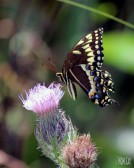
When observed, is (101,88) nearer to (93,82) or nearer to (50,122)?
(93,82)

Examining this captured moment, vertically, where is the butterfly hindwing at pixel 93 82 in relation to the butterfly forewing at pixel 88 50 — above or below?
→ below

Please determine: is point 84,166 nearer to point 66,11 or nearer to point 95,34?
point 95,34

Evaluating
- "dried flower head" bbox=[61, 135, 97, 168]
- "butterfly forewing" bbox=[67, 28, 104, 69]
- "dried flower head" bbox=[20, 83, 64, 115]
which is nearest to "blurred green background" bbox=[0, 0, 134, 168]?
"butterfly forewing" bbox=[67, 28, 104, 69]

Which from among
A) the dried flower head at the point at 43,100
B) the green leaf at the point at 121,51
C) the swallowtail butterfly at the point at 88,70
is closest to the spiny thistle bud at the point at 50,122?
the dried flower head at the point at 43,100

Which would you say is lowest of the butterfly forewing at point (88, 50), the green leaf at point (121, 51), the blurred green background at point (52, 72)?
the blurred green background at point (52, 72)

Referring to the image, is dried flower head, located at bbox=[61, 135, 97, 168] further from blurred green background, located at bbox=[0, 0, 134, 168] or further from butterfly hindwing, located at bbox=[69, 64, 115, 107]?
blurred green background, located at bbox=[0, 0, 134, 168]

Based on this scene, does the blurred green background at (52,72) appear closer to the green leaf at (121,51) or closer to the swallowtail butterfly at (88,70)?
the green leaf at (121,51)

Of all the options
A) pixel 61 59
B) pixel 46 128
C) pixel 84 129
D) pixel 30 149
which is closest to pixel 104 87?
pixel 46 128
